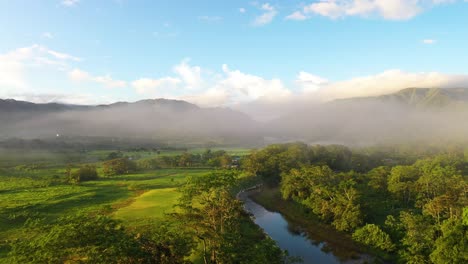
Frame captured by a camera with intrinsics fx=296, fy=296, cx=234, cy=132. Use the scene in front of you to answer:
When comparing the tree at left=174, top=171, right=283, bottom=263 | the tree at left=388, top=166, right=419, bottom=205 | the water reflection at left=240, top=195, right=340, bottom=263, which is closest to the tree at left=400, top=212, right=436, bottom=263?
the water reflection at left=240, top=195, right=340, bottom=263

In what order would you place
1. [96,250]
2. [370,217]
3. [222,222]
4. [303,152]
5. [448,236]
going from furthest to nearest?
1. [303,152]
2. [370,217]
3. [222,222]
4. [448,236]
5. [96,250]

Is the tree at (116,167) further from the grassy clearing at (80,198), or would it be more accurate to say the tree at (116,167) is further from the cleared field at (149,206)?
the cleared field at (149,206)

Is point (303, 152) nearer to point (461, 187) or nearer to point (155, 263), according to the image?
point (461, 187)

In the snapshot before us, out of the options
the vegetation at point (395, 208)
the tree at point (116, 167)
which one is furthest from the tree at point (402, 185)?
the tree at point (116, 167)

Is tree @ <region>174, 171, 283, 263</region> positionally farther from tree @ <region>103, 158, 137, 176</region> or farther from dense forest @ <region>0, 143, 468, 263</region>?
tree @ <region>103, 158, 137, 176</region>

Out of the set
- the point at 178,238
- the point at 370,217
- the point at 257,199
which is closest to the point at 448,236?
the point at 370,217

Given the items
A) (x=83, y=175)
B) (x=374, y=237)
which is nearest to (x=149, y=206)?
(x=374, y=237)
